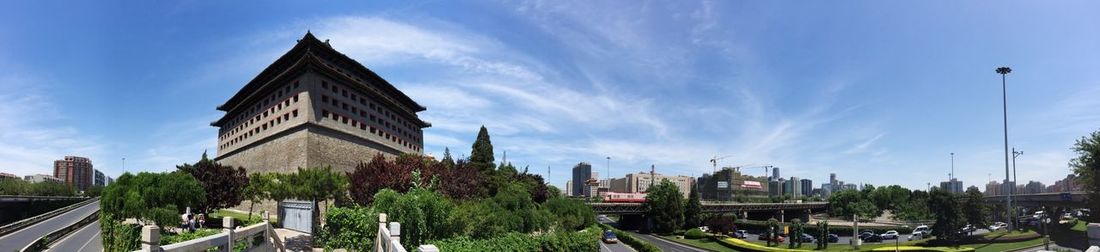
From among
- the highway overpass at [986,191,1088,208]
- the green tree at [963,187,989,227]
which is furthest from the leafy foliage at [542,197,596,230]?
the highway overpass at [986,191,1088,208]

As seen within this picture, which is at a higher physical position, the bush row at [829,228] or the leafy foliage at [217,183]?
the leafy foliage at [217,183]

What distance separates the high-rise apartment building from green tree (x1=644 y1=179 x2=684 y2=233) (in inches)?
1366

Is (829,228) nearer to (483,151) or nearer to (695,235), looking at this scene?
(695,235)

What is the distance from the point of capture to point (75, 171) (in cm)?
17850

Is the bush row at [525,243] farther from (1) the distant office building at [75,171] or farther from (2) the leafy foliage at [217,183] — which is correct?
(1) the distant office building at [75,171]

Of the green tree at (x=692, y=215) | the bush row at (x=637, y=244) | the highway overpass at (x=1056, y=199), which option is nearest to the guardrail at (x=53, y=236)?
the bush row at (x=637, y=244)

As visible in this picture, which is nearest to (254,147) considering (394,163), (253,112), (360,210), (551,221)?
(253,112)

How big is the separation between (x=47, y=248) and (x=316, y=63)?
2372 centimetres

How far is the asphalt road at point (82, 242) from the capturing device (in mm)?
32562

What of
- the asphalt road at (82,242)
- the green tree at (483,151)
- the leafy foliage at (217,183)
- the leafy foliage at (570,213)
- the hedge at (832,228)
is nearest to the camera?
the asphalt road at (82,242)

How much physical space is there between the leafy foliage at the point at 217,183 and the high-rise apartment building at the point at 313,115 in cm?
868

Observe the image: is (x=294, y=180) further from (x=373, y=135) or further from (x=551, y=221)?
(x=373, y=135)

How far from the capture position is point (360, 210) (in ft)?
71.5

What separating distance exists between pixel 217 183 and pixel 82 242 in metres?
8.08
